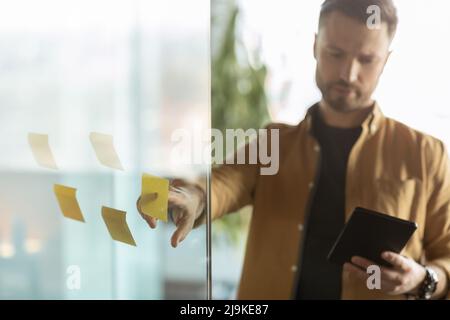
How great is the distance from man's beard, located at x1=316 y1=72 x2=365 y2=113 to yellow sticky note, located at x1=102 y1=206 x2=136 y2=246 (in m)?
0.45

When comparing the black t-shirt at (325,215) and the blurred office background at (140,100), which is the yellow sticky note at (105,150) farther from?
the black t-shirt at (325,215)

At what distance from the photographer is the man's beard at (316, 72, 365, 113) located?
1.14 meters

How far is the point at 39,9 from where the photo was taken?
1296 millimetres

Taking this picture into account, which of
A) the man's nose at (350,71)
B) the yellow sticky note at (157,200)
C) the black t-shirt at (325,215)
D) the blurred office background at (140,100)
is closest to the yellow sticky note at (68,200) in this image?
the blurred office background at (140,100)

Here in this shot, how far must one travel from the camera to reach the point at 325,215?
1160 millimetres

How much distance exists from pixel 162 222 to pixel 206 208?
0.30 ft

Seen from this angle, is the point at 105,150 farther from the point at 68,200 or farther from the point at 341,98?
the point at 341,98

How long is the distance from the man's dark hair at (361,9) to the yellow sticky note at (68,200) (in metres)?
0.60

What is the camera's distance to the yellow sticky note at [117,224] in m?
1.15

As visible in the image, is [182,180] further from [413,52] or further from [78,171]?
[413,52]

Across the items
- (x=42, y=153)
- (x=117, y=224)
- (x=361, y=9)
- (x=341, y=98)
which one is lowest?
(x=117, y=224)

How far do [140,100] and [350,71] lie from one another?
1.70 feet

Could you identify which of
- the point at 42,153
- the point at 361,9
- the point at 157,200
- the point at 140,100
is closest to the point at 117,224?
the point at 157,200

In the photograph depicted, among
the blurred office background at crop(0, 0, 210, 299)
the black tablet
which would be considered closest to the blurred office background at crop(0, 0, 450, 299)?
the blurred office background at crop(0, 0, 210, 299)
